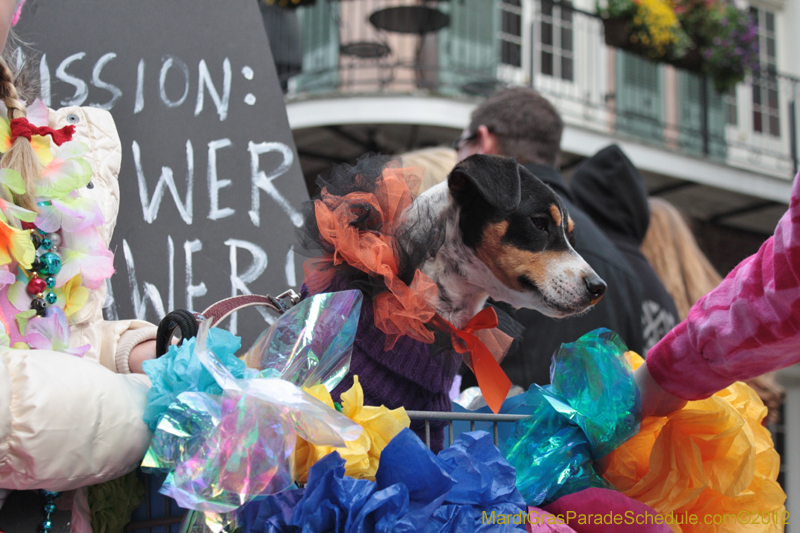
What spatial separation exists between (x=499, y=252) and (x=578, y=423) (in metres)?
0.44

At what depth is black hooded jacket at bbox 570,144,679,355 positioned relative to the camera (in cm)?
209

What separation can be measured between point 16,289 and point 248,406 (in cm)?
45

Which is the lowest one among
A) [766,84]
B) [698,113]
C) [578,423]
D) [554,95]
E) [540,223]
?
[698,113]

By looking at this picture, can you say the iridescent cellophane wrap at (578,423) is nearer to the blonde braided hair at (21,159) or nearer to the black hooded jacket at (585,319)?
the black hooded jacket at (585,319)

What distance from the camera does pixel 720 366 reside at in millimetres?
853

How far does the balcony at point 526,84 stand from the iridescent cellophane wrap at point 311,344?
493 centimetres

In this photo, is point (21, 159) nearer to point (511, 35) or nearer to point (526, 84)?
point (526, 84)

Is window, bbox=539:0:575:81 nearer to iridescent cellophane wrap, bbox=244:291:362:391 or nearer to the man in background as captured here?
the man in background

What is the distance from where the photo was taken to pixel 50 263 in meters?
1.00

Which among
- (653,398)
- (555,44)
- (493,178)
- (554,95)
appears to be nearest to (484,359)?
(653,398)

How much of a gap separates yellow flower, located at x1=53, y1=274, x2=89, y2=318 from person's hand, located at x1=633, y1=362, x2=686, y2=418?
0.83 m

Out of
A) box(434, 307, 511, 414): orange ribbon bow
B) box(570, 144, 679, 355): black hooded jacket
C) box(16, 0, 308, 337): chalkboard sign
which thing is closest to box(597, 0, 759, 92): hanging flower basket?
box(570, 144, 679, 355): black hooded jacket

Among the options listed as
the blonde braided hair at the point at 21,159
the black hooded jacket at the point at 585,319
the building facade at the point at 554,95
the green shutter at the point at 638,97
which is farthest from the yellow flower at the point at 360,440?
the green shutter at the point at 638,97

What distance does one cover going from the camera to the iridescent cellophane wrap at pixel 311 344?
33.9 inches
